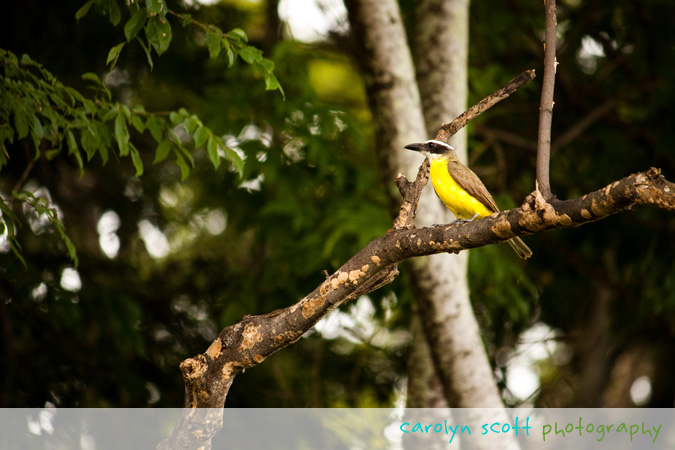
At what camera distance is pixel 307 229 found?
6.37 metres

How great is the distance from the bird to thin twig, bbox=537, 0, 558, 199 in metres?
1.72

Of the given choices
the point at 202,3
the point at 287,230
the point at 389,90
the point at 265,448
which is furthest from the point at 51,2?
the point at 265,448

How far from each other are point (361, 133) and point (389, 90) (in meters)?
1.28

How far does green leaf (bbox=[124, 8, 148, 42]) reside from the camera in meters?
3.09

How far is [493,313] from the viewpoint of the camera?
25.2ft

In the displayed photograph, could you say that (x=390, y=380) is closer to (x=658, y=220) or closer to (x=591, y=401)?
(x=591, y=401)

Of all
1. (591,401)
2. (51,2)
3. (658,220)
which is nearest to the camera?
(51,2)

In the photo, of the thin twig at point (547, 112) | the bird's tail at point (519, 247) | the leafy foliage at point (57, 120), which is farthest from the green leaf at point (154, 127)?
the bird's tail at point (519, 247)

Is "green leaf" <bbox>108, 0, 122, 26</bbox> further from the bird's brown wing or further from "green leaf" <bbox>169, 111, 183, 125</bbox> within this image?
the bird's brown wing

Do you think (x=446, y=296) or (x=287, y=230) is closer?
(x=446, y=296)

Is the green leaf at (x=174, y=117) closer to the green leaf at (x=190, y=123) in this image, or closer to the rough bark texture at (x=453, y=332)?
the green leaf at (x=190, y=123)

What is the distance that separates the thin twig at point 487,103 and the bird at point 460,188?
1.19 m

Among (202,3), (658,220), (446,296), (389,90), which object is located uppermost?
(202,3)

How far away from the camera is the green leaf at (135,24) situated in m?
3.09
